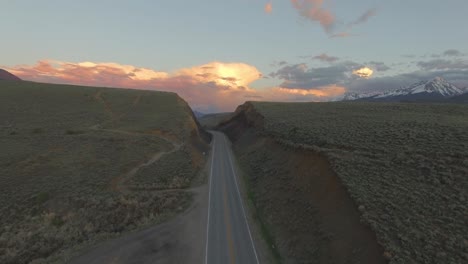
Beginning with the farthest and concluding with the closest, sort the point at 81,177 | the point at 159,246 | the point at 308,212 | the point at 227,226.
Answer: the point at 81,177
the point at 227,226
the point at 308,212
the point at 159,246

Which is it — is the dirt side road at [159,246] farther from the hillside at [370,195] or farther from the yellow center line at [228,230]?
the hillside at [370,195]

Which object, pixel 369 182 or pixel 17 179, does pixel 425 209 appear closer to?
pixel 369 182

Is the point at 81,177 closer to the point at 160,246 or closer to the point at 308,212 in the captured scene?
the point at 160,246

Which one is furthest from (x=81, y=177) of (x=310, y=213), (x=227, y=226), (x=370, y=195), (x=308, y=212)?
(x=370, y=195)

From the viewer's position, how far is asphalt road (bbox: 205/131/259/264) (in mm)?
20938

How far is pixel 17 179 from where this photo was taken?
31891 millimetres

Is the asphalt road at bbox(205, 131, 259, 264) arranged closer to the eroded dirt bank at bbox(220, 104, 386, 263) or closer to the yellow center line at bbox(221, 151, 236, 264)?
the yellow center line at bbox(221, 151, 236, 264)

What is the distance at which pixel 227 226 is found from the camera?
25.6 meters

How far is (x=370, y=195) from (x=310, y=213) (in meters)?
5.38

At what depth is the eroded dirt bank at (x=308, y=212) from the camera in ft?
61.0

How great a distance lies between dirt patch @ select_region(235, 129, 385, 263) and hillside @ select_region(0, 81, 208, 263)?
35.7 ft

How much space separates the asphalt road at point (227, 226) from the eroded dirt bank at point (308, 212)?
2.20 m

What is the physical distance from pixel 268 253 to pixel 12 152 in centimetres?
3962

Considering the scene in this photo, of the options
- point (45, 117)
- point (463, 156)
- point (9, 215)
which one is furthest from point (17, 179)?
point (463, 156)
